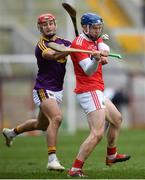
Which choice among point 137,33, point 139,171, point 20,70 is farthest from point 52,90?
point 137,33

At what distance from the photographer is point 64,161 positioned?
1456 centimetres

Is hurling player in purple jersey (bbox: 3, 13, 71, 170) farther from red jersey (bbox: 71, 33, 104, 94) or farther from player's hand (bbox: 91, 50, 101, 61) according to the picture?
player's hand (bbox: 91, 50, 101, 61)

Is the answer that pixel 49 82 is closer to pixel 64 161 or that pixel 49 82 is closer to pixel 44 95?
pixel 44 95

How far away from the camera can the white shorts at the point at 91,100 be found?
38.2 feet

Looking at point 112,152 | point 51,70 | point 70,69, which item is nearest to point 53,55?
point 51,70

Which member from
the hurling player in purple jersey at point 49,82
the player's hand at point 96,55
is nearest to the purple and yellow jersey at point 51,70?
the hurling player in purple jersey at point 49,82

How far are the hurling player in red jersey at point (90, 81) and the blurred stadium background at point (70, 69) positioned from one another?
13.6 m

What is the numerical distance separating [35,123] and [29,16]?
1872 centimetres

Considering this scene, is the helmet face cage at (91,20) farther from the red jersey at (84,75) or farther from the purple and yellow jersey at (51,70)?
the purple and yellow jersey at (51,70)

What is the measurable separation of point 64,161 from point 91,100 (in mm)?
3059

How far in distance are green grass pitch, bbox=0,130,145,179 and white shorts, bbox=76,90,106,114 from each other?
0.85 m

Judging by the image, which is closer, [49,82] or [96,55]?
[96,55]

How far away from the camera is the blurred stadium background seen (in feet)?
92.5

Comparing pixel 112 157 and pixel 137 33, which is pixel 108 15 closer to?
pixel 137 33
